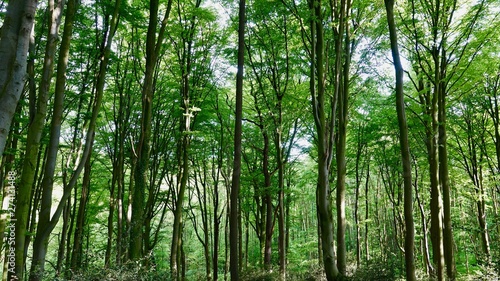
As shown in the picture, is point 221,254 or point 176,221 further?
point 221,254

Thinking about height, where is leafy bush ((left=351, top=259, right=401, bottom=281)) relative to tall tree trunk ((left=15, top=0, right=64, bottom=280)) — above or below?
below

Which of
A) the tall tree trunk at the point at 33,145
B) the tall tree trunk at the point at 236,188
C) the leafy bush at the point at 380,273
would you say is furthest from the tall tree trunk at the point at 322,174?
the tall tree trunk at the point at 33,145

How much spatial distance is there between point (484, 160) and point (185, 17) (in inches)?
637

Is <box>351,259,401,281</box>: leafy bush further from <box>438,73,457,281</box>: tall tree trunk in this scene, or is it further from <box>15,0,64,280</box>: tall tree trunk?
<box>15,0,64,280</box>: tall tree trunk

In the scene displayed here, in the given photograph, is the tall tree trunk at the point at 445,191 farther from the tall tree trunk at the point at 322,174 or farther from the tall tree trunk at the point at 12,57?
the tall tree trunk at the point at 12,57

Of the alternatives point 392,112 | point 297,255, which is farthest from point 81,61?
point 297,255

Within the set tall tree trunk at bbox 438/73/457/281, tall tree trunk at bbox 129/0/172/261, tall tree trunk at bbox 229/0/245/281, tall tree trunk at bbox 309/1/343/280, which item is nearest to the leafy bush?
tall tree trunk at bbox 438/73/457/281

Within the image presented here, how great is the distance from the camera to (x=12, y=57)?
82.5 inches

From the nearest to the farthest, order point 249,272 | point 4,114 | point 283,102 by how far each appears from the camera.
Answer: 1. point 4,114
2. point 283,102
3. point 249,272

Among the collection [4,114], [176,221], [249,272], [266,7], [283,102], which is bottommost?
[249,272]

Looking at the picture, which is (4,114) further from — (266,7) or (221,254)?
(221,254)

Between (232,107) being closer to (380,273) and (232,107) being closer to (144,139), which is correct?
(144,139)

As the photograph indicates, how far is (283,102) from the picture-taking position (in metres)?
13.1

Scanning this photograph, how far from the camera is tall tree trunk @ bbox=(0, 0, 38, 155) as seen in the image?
2.05 meters
